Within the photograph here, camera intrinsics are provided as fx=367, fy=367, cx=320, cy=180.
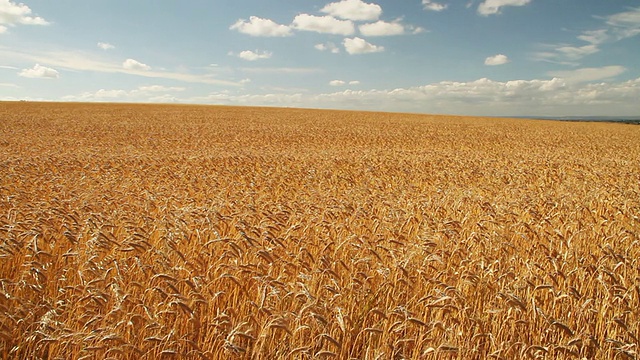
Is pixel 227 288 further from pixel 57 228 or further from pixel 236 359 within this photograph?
pixel 57 228

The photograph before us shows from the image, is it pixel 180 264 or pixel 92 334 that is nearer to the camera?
pixel 92 334

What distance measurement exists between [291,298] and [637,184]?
1045cm

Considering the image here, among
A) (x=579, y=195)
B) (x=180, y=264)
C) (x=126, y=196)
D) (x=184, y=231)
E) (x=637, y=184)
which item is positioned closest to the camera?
(x=180, y=264)

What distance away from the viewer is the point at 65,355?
2496 millimetres

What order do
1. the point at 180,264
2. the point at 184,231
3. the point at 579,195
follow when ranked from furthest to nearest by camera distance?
1. the point at 579,195
2. the point at 184,231
3. the point at 180,264

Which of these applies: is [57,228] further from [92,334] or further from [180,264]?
[92,334]

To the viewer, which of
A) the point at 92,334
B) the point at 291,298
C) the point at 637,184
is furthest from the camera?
the point at 637,184

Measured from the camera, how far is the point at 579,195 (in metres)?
7.41

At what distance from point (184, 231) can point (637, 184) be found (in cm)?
1092

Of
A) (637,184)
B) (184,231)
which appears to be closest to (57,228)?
(184,231)

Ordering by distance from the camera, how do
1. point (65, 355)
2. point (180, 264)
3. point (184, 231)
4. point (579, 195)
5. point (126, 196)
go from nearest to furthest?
point (65, 355)
point (180, 264)
point (184, 231)
point (126, 196)
point (579, 195)

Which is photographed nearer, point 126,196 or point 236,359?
point 236,359

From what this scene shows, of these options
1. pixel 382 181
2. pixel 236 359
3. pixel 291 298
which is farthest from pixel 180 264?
pixel 382 181

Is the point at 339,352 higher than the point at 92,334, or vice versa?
the point at 92,334
